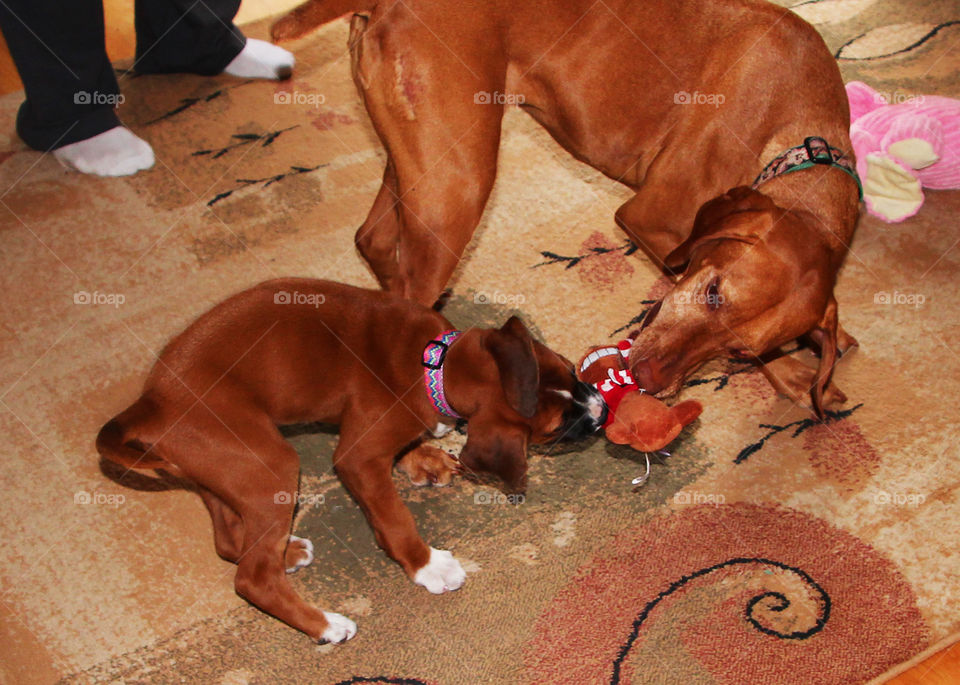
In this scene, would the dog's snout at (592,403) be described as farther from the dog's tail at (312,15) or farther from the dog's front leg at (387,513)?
the dog's tail at (312,15)

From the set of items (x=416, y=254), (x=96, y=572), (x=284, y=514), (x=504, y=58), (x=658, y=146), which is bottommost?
(x=96, y=572)

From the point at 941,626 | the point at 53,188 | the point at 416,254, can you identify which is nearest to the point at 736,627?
the point at 941,626

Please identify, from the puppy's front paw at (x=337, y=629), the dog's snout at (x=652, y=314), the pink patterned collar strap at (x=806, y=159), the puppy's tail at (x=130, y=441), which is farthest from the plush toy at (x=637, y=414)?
the puppy's tail at (x=130, y=441)

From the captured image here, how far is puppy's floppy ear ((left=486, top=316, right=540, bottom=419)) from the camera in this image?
239cm

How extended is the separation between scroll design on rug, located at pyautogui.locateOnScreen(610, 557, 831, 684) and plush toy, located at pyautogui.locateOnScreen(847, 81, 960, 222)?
1953mm

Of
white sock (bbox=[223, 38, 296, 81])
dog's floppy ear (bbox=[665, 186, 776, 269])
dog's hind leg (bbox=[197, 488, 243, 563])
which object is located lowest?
dog's hind leg (bbox=[197, 488, 243, 563])

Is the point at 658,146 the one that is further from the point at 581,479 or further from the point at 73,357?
the point at 73,357

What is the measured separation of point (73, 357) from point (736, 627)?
103 inches

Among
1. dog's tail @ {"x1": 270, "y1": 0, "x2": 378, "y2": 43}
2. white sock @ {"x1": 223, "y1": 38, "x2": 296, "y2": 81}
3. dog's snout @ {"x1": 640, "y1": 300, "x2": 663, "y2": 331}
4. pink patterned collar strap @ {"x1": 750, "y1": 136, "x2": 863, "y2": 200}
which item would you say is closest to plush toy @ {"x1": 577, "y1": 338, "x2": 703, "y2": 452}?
dog's snout @ {"x1": 640, "y1": 300, "x2": 663, "y2": 331}

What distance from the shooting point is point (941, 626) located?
8.44 feet

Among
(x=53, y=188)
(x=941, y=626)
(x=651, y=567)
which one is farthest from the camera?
(x=53, y=188)

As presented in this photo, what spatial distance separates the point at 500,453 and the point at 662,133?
1.47 m

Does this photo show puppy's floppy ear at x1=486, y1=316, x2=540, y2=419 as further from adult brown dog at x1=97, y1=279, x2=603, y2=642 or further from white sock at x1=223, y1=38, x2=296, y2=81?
white sock at x1=223, y1=38, x2=296, y2=81

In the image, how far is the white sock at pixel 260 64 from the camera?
4551mm
